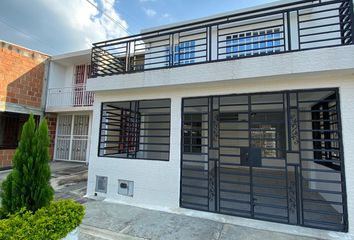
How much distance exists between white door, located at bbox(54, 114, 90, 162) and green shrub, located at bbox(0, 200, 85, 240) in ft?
30.2

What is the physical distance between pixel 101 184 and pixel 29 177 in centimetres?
318

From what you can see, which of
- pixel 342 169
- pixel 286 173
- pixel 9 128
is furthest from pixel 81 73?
pixel 342 169

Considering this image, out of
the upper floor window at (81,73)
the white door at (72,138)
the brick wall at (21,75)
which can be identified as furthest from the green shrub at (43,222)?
the upper floor window at (81,73)

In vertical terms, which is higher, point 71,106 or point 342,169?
point 71,106

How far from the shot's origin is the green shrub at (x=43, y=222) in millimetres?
2283

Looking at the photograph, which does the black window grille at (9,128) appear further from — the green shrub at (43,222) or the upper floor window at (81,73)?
the green shrub at (43,222)

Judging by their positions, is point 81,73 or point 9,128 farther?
point 81,73


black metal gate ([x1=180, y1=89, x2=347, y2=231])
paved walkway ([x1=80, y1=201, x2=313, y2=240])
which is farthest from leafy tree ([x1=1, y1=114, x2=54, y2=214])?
black metal gate ([x1=180, y1=89, x2=347, y2=231])

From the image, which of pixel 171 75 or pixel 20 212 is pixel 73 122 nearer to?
pixel 171 75

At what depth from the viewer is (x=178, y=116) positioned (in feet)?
16.9

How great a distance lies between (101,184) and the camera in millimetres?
5703

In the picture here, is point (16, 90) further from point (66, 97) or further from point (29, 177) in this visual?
point (29, 177)

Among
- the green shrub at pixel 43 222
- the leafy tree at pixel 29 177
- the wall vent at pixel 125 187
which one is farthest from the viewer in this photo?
the wall vent at pixel 125 187

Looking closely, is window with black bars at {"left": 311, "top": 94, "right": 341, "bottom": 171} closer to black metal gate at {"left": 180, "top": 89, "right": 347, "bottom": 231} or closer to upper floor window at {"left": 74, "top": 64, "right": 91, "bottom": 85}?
black metal gate at {"left": 180, "top": 89, "right": 347, "bottom": 231}
